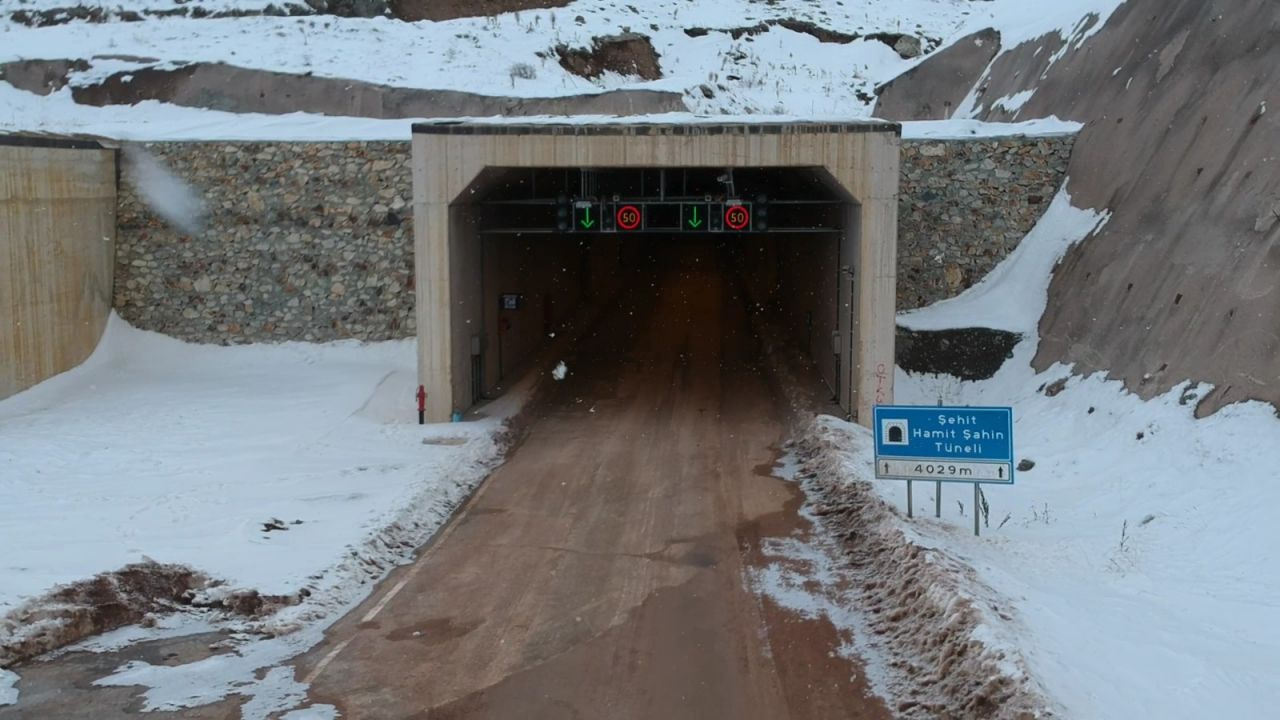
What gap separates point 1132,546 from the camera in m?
13.0

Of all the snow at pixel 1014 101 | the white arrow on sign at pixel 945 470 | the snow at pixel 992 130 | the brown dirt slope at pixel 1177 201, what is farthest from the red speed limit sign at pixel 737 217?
the snow at pixel 1014 101

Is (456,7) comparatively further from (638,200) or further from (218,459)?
(218,459)

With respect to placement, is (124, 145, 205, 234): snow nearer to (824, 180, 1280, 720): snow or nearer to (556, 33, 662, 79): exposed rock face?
(824, 180, 1280, 720): snow

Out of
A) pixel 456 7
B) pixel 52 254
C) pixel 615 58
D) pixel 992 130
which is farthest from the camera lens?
pixel 456 7

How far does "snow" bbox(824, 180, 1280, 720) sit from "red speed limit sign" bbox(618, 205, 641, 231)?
5.59m

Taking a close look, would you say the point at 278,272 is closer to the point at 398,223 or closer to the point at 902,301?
the point at 398,223

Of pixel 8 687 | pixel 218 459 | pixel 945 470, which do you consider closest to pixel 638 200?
pixel 218 459

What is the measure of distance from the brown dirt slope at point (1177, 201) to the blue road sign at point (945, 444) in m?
4.22

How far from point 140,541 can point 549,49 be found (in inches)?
1351

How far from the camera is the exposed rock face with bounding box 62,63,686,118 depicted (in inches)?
1548

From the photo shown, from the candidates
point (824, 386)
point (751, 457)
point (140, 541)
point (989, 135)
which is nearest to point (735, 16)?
point (989, 135)

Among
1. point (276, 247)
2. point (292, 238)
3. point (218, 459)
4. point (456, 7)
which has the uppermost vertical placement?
point (456, 7)

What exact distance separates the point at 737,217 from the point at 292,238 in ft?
35.5

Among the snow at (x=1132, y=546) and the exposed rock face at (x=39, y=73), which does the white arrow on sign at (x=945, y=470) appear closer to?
the snow at (x=1132, y=546)
